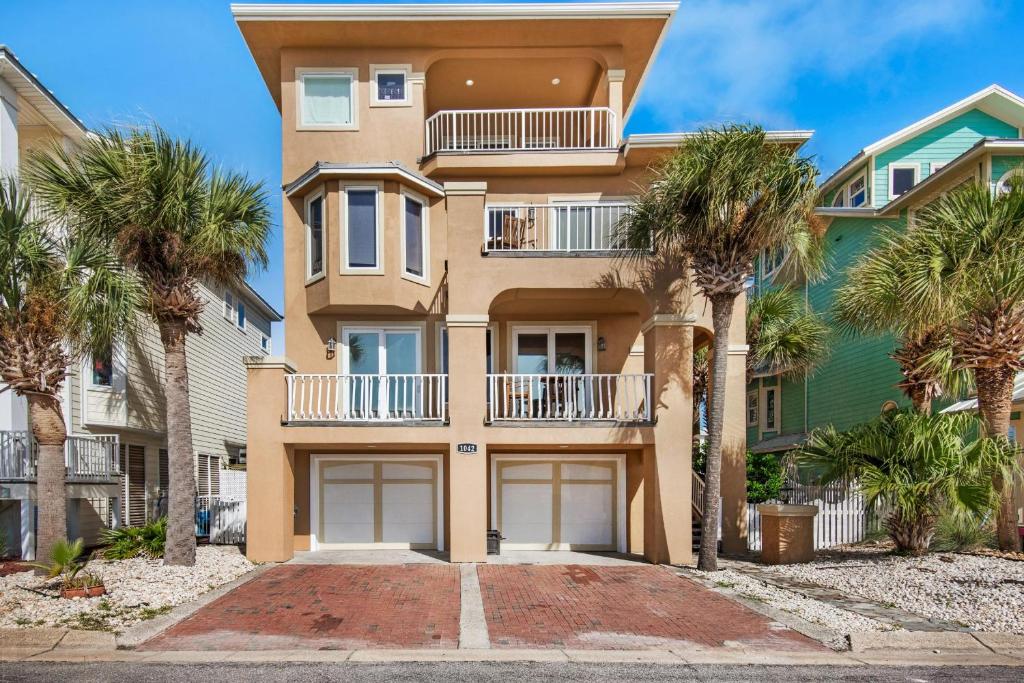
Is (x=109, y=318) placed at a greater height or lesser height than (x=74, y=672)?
greater

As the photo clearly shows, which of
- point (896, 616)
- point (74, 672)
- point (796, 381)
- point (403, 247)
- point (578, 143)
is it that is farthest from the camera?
point (796, 381)

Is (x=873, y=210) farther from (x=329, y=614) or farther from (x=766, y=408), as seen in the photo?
(x=329, y=614)

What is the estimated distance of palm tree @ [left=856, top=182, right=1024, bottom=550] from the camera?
11531mm

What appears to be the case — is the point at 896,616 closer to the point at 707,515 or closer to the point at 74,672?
the point at 707,515

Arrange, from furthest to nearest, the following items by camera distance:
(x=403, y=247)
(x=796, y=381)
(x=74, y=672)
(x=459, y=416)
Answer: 1. (x=796, y=381)
2. (x=403, y=247)
3. (x=459, y=416)
4. (x=74, y=672)

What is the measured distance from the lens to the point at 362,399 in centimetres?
1414

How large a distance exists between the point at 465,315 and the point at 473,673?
7.86 metres

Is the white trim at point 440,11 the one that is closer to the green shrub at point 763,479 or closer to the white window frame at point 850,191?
the white window frame at point 850,191

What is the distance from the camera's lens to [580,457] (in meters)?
15.9

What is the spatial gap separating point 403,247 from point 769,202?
292 inches

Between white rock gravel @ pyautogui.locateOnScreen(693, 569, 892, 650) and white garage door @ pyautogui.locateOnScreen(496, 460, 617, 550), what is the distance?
3.47m

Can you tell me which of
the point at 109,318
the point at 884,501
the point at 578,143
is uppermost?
the point at 578,143

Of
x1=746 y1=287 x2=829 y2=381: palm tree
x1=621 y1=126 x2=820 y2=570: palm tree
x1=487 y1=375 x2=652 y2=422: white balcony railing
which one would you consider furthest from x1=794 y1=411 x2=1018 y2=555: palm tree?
x1=746 y1=287 x2=829 y2=381: palm tree

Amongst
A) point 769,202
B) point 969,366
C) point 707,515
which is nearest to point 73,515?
point 707,515
